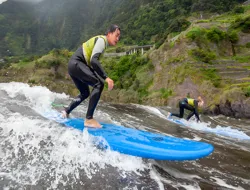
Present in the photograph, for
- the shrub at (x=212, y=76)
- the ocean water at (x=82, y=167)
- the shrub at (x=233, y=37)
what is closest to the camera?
the ocean water at (x=82, y=167)

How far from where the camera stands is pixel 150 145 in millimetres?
3736

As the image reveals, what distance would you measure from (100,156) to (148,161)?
90 centimetres

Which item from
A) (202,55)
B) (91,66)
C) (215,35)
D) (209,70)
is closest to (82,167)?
(91,66)

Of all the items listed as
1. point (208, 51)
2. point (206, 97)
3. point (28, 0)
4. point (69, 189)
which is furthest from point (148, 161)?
point (28, 0)

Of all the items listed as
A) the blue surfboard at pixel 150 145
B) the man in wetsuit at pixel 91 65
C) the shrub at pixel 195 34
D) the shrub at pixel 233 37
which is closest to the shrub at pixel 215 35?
the shrub at pixel 195 34

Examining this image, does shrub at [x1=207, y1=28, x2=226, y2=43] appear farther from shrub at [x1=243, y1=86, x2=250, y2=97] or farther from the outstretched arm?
the outstretched arm

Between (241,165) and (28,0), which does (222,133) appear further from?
(28,0)

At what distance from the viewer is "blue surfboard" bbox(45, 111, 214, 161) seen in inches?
136

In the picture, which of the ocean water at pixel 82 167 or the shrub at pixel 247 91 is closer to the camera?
the ocean water at pixel 82 167

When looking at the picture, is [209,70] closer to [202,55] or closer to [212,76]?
[212,76]

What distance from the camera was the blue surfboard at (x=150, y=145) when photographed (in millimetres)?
3449

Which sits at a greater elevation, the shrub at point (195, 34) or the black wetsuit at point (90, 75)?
the shrub at point (195, 34)

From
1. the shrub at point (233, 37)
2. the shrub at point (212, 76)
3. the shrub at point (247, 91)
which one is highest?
the shrub at point (233, 37)

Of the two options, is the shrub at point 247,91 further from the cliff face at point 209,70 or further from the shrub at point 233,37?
the shrub at point 233,37
